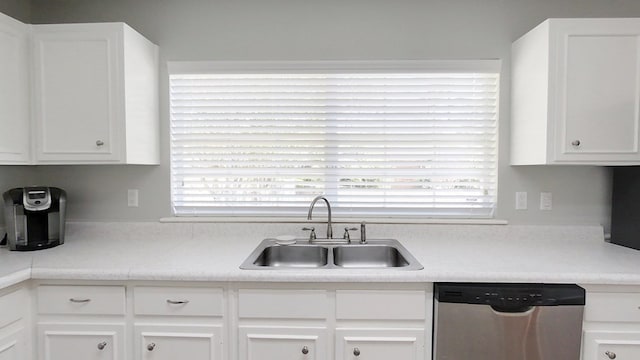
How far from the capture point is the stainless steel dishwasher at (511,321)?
142 centimetres

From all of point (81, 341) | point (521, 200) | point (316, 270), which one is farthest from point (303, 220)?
point (521, 200)

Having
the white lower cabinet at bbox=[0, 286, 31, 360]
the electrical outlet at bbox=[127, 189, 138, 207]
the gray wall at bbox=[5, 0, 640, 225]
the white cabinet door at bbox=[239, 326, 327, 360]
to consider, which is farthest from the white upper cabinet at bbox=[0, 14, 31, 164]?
the white cabinet door at bbox=[239, 326, 327, 360]

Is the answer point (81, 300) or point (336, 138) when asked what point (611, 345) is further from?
point (81, 300)

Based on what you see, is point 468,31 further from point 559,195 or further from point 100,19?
point 100,19

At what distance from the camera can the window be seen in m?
2.10

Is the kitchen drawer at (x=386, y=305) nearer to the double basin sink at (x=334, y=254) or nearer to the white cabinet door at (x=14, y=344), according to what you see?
the double basin sink at (x=334, y=254)

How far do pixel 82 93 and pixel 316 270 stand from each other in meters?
1.55

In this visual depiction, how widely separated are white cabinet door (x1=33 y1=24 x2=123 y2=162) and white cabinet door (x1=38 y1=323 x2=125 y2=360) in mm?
837

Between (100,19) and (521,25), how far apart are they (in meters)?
2.64

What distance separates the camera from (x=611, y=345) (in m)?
1.46

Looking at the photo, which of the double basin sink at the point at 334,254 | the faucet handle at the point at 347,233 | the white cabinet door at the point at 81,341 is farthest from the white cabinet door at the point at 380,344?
the white cabinet door at the point at 81,341

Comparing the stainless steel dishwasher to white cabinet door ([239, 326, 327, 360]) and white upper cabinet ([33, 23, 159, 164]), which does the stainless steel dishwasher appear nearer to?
white cabinet door ([239, 326, 327, 360])

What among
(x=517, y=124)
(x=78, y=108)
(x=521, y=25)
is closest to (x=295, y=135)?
(x=78, y=108)

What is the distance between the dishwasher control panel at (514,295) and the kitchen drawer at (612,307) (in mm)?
90
